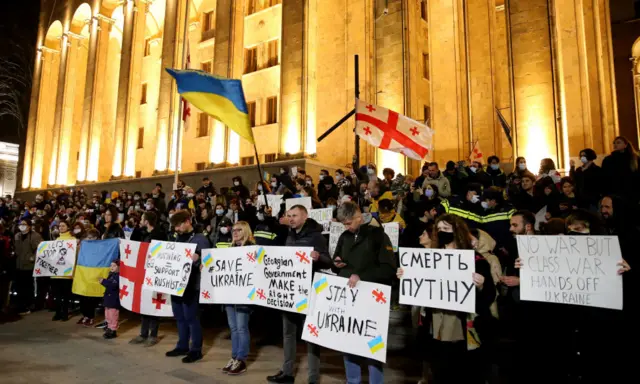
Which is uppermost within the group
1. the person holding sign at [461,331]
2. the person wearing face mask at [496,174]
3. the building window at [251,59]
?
the building window at [251,59]

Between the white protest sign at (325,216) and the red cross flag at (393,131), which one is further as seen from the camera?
the red cross flag at (393,131)

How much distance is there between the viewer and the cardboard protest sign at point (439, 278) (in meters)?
4.35

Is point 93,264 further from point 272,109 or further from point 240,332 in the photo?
point 272,109

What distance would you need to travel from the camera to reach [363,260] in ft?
15.9

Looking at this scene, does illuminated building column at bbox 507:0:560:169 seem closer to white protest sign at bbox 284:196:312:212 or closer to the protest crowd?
the protest crowd

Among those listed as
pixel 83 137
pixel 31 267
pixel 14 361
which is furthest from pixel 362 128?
pixel 83 137

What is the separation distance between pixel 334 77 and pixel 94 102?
1839 centimetres

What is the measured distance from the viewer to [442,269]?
4.53 m

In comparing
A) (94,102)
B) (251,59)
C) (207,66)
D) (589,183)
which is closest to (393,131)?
(589,183)

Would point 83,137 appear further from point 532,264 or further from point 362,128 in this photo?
point 532,264

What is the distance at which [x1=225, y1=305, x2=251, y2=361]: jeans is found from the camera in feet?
20.4

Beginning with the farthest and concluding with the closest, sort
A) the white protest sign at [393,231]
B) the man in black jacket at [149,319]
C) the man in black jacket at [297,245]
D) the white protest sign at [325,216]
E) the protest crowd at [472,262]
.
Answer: the white protest sign at [325,216], the man in black jacket at [149,319], the white protest sign at [393,231], the man in black jacket at [297,245], the protest crowd at [472,262]

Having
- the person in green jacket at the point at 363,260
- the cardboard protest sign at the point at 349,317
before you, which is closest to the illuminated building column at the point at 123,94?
the cardboard protest sign at the point at 349,317

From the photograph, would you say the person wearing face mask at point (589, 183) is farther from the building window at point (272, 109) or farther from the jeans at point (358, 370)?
the building window at point (272, 109)
